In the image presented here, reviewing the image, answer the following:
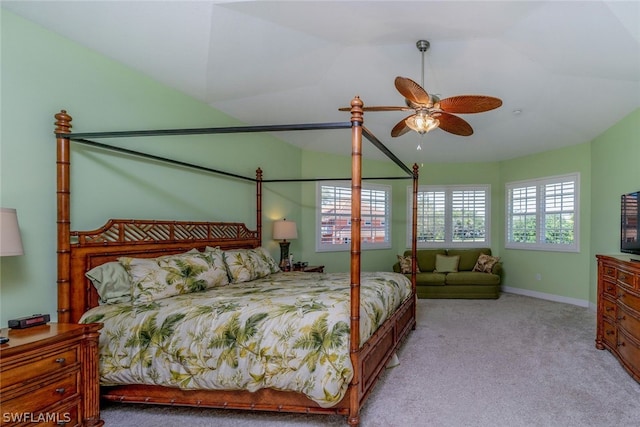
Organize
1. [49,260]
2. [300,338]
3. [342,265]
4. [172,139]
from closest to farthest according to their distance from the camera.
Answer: [300,338]
[49,260]
[172,139]
[342,265]

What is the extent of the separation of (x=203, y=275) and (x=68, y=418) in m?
1.42

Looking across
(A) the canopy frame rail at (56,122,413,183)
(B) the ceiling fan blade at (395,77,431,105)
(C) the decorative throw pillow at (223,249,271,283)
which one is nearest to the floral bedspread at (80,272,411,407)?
(C) the decorative throw pillow at (223,249,271,283)

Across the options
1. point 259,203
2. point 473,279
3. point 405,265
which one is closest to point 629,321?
point 473,279

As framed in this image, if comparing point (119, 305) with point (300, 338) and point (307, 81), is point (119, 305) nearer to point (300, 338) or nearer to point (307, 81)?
point (300, 338)

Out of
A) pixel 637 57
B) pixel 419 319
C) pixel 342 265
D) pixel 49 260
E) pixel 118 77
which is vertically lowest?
pixel 419 319

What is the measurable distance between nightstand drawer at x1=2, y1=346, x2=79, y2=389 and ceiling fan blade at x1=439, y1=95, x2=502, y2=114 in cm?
310

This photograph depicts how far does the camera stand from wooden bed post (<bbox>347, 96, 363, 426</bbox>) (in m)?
2.33

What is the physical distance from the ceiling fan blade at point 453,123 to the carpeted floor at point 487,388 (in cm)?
223

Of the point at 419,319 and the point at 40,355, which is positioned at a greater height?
the point at 40,355

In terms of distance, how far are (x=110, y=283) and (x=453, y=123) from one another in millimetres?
3238

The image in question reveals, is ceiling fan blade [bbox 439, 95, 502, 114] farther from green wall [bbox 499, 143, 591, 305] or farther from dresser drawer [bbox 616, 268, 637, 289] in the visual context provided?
green wall [bbox 499, 143, 591, 305]

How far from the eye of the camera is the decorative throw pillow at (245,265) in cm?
377

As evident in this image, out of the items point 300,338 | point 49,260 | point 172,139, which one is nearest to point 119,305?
point 49,260

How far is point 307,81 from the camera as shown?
4109 mm
